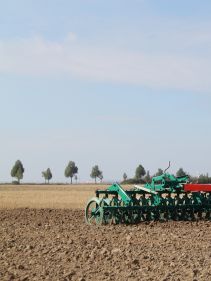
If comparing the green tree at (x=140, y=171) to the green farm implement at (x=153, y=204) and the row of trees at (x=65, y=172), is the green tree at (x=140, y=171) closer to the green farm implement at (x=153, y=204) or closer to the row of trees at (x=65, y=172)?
the row of trees at (x=65, y=172)

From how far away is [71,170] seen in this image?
368 feet

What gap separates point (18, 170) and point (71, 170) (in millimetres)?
12618

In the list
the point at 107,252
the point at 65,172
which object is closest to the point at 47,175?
the point at 65,172

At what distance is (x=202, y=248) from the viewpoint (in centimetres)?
1009

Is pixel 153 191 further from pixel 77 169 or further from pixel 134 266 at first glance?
pixel 77 169

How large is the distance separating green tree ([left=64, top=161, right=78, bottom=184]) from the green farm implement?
95.1 meters

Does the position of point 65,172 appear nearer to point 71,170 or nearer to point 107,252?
point 71,170

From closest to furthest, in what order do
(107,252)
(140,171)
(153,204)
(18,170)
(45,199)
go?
1. (107,252)
2. (153,204)
3. (45,199)
4. (140,171)
5. (18,170)

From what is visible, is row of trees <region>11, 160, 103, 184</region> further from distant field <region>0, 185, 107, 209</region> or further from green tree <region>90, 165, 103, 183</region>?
distant field <region>0, 185, 107, 209</region>

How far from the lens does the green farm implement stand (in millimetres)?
→ 15273

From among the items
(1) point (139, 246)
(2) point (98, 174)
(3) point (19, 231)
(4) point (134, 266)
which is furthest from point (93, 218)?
(2) point (98, 174)

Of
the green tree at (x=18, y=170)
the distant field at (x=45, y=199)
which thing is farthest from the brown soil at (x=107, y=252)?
the green tree at (x=18, y=170)

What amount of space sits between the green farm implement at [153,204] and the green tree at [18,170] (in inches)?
3448

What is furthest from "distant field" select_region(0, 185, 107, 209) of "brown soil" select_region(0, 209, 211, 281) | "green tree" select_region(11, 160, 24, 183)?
"green tree" select_region(11, 160, 24, 183)
